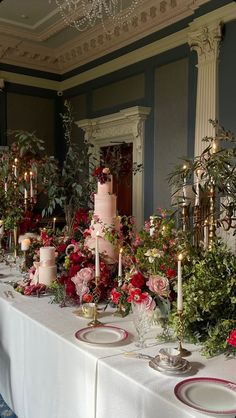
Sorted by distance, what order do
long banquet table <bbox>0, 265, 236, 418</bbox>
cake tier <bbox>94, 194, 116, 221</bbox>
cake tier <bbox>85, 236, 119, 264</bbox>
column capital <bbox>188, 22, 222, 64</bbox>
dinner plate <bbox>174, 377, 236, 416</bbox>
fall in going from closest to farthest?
dinner plate <bbox>174, 377, 236, 416</bbox>
long banquet table <bbox>0, 265, 236, 418</bbox>
cake tier <bbox>85, 236, 119, 264</bbox>
cake tier <bbox>94, 194, 116, 221</bbox>
column capital <bbox>188, 22, 222, 64</bbox>

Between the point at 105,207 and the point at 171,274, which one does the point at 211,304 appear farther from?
the point at 105,207

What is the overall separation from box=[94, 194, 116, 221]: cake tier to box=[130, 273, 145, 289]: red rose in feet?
2.54

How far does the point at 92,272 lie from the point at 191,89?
3.95 metres

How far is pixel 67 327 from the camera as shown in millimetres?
1869

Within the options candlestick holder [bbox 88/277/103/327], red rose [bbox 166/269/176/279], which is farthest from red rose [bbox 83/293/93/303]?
red rose [bbox 166/269/176/279]

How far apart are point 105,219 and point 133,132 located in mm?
4137

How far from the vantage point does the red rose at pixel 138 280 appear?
5.88 feet

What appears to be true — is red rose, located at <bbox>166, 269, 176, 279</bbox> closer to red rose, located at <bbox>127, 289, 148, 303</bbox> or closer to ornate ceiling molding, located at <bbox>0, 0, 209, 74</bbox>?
red rose, located at <bbox>127, 289, 148, 303</bbox>

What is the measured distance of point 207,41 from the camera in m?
5.04

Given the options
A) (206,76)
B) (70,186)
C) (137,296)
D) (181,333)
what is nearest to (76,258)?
(137,296)

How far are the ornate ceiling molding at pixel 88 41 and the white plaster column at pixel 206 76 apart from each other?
42 cm

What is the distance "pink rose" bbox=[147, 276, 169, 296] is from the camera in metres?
1.74

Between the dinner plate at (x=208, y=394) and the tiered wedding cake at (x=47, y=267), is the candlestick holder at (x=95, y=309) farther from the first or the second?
the dinner plate at (x=208, y=394)

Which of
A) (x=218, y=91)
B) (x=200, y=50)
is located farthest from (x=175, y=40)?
(x=218, y=91)
